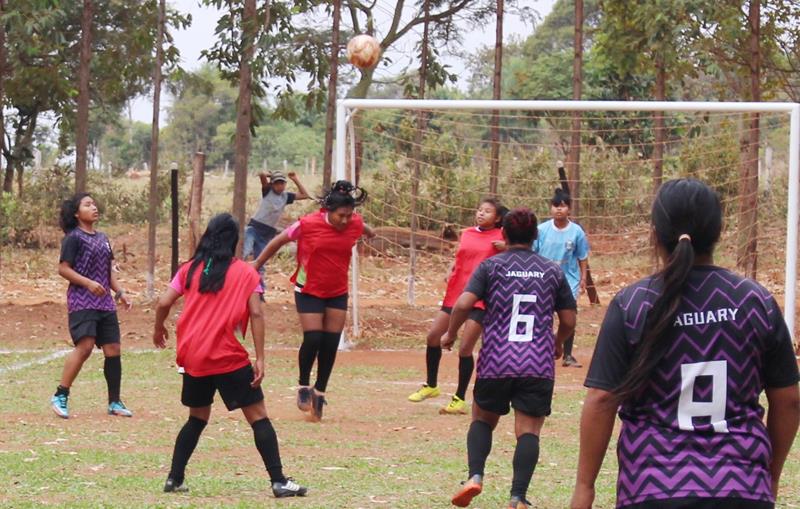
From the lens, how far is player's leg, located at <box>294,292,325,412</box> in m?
9.95

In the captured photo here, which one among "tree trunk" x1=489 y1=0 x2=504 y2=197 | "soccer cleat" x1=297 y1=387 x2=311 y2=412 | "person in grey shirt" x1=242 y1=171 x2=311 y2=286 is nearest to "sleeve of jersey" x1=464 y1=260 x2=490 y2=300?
"soccer cleat" x1=297 y1=387 x2=311 y2=412

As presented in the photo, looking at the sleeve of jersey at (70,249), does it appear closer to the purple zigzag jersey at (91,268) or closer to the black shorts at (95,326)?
the purple zigzag jersey at (91,268)

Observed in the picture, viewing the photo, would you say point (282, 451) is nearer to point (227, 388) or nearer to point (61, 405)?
point (227, 388)

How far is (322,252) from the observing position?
983 centimetres

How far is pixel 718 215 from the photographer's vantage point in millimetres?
3578

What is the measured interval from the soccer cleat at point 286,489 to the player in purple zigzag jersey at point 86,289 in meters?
3.30

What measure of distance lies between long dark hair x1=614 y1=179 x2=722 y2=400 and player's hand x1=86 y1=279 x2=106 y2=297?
22.2ft

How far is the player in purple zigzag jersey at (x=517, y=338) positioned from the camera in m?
6.86

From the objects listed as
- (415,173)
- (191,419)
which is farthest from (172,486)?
(415,173)

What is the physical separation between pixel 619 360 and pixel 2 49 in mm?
14975

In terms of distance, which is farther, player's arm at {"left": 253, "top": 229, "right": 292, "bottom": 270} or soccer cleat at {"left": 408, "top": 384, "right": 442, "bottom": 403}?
soccer cleat at {"left": 408, "top": 384, "right": 442, "bottom": 403}

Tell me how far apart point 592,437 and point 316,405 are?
655cm

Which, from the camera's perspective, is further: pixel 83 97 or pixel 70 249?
pixel 83 97

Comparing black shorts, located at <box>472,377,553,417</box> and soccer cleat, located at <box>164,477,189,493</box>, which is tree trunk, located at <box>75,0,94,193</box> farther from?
black shorts, located at <box>472,377,553,417</box>
